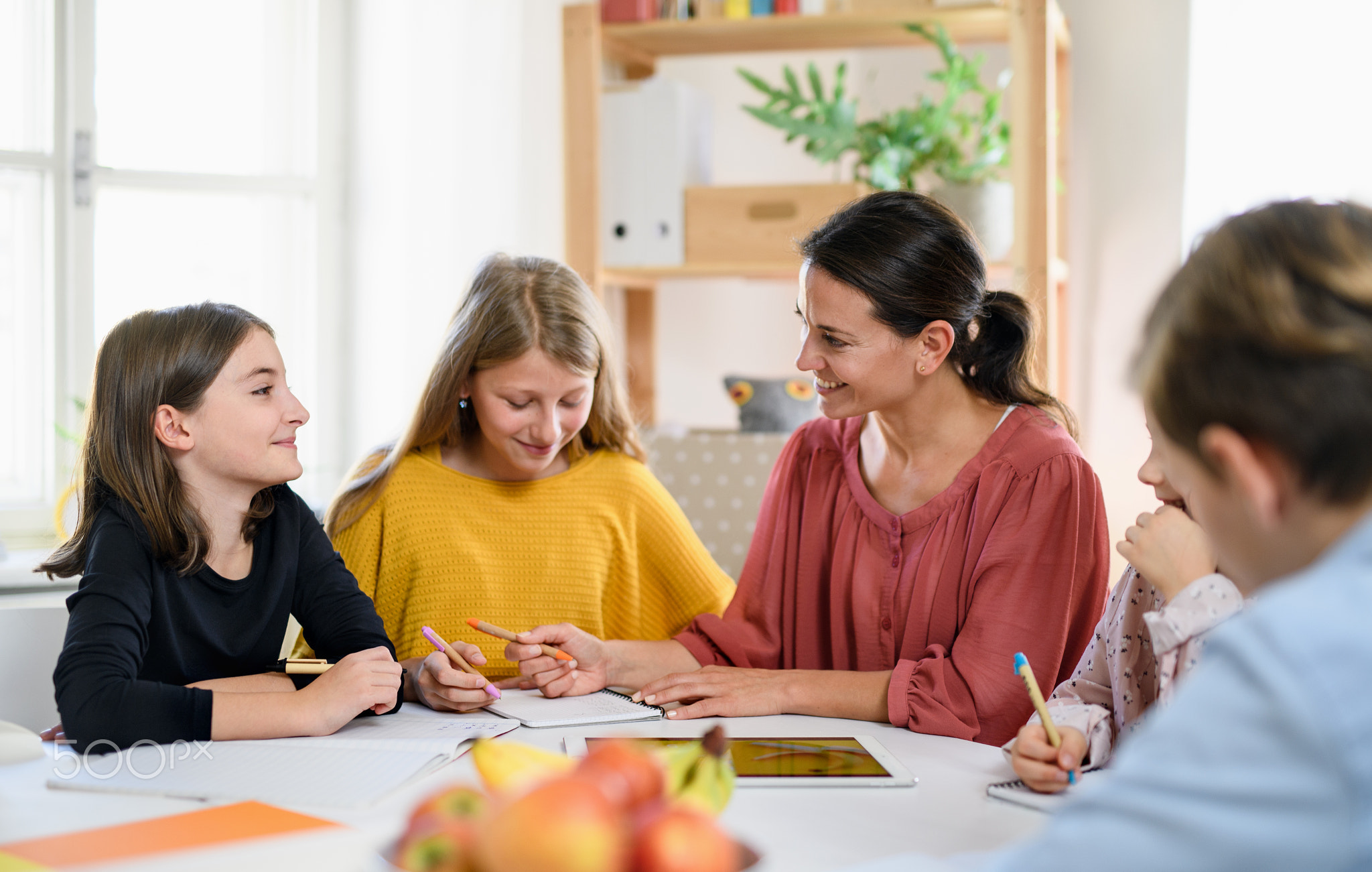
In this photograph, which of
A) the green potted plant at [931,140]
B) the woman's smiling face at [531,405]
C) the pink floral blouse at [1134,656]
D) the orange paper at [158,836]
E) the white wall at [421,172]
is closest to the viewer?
the orange paper at [158,836]

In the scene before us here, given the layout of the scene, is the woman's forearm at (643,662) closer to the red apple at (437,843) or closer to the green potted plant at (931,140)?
the red apple at (437,843)

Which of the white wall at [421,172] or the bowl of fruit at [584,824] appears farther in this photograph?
the white wall at [421,172]

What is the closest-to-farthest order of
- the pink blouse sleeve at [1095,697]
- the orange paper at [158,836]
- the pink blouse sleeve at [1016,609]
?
the orange paper at [158,836] < the pink blouse sleeve at [1095,697] < the pink blouse sleeve at [1016,609]

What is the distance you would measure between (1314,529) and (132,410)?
47.3 inches

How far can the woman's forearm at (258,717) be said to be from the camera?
1.12m

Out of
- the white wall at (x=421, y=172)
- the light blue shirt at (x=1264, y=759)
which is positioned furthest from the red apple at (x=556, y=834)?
the white wall at (x=421, y=172)

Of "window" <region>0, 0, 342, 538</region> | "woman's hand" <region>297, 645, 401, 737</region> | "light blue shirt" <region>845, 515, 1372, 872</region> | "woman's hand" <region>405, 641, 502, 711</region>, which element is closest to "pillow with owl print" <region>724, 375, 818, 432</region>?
"window" <region>0, 0, 342, 538</region>

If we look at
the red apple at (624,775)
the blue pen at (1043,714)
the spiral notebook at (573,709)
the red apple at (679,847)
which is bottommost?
the spiral notebook at (573,709)

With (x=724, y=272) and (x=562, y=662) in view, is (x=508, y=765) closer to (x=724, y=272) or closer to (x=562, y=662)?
(x=562, y=662)

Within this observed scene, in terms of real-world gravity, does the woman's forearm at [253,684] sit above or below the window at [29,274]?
below

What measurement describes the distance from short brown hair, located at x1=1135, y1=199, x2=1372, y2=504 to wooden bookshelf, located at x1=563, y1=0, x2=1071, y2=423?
1.47 meters

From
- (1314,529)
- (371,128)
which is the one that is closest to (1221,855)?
(1314,529)

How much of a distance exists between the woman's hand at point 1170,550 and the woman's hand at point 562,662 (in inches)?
26.0

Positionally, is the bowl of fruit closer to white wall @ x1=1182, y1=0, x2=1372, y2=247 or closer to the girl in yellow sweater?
the girl in yellow sweater
